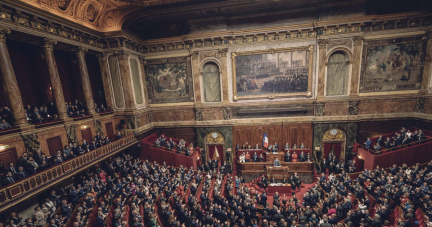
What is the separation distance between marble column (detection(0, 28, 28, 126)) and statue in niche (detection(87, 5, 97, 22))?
16.5ft

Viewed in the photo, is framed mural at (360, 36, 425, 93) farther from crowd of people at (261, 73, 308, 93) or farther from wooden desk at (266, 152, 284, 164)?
wooden desk at (266, 152, 284, 164)

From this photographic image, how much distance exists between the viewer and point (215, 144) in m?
15.4

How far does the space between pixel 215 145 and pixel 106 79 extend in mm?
9739

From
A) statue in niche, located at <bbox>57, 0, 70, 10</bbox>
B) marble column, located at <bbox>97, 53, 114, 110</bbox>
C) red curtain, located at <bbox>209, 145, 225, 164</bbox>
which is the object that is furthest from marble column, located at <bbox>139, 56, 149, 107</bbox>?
red curtain, located at <bbox>209, 145, 225, 164</bbox>

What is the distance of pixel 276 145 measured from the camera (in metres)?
14.4

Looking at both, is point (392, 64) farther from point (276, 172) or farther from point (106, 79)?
point (106, 79)

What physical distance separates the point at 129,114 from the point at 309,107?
13686mm

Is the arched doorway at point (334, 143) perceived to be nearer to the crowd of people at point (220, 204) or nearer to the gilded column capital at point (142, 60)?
the crowd of people at point (220, 204)

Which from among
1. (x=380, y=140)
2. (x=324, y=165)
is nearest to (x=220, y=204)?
(x=324, y=165)

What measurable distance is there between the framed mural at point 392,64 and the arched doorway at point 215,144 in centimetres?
1124

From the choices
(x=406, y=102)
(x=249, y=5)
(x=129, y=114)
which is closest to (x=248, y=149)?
(x=129, y=114)

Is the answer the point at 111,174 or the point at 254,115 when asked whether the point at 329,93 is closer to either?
the point at 254,115

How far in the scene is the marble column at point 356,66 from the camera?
12.8 meters

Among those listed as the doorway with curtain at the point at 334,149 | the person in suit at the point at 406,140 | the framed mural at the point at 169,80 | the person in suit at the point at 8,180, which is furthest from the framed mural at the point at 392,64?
the person in suit at the point at 8,180
